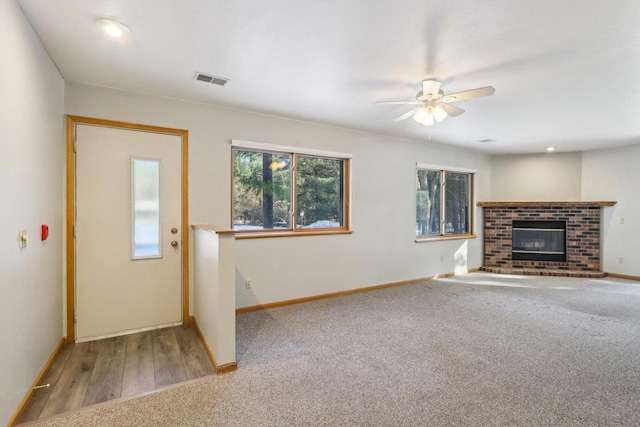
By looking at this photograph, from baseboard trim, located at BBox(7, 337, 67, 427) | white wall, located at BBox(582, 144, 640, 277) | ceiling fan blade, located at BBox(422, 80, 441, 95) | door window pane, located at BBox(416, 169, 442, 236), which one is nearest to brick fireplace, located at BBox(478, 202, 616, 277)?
white wall, located at BBox(582, 144, 640, 277)

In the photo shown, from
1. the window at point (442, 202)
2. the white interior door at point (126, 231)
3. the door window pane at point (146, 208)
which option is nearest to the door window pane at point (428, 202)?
the window at point (442, 202)

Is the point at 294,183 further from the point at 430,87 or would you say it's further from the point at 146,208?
the point at 430,87

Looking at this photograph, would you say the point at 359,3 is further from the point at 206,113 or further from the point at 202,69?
the point at 206,113

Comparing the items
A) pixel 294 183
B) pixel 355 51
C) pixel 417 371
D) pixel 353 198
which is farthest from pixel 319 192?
pixel 417 371

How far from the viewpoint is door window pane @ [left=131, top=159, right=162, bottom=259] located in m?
3.11

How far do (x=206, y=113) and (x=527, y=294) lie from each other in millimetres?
5130

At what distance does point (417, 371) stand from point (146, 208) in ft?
9.77

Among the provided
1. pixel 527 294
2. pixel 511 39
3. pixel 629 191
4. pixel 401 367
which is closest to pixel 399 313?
pixel 401 367

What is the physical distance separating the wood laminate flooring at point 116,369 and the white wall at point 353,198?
1.05 meters

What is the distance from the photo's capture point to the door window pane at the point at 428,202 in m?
5.52

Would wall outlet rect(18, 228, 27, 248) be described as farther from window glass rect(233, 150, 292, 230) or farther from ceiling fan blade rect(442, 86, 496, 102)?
ceiling fan blade rect(442, 86, 496, 102)

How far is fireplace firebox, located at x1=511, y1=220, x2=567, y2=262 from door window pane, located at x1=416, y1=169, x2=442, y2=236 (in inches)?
74.4

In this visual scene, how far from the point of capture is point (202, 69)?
2594 millimetres

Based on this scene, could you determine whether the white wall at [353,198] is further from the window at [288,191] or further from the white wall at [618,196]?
the white wall at [618,196]
